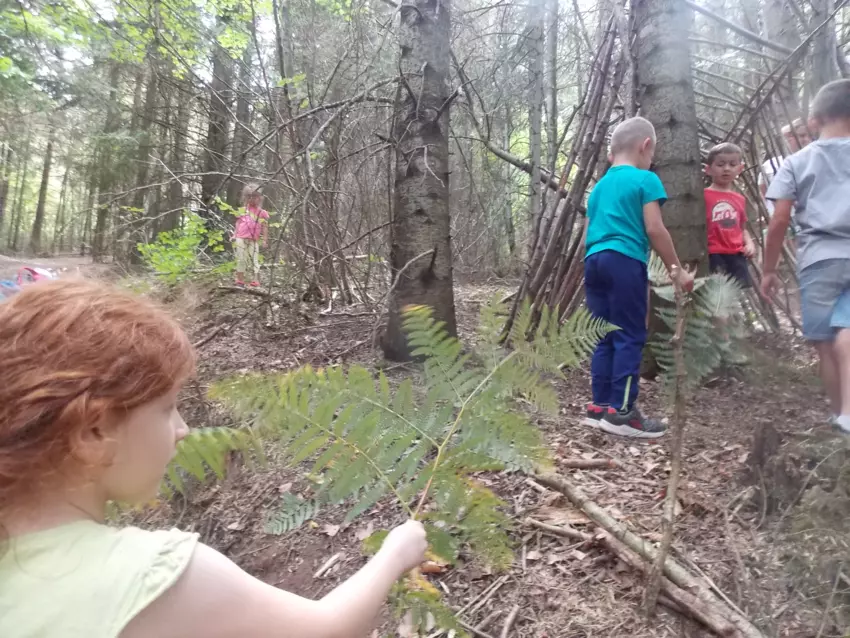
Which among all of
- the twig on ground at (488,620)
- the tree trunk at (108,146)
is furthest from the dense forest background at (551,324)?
the tree trunk at (108,146)

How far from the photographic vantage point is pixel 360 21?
4.09 meters

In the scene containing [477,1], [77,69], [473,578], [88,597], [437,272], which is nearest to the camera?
[88,597]

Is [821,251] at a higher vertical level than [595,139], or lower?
lower

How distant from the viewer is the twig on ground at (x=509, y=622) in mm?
1348

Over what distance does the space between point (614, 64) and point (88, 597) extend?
345cm

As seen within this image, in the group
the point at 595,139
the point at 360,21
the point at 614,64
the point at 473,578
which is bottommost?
the point at 473,578

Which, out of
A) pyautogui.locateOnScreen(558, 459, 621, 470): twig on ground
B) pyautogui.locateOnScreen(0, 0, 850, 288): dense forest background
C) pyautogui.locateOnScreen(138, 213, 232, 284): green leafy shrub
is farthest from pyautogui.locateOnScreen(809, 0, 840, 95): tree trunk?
pyautogui.locateOnScreen(138, 213, 232, 284): green leafy shrub

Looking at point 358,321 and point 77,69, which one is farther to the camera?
point 77,69

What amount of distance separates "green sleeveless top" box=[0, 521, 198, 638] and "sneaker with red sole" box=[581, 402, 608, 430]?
2.00 metres

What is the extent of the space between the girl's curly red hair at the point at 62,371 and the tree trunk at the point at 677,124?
98.2 inches

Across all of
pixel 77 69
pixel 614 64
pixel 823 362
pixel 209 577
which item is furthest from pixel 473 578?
pixel 77 69

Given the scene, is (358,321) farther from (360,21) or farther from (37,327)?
(37,327)

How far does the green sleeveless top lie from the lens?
0.59 metres

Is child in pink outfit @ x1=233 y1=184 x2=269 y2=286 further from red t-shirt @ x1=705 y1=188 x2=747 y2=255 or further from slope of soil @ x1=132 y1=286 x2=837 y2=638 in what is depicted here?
red t-shirt @ x1=705 y1=188 x2=747 y2=255
